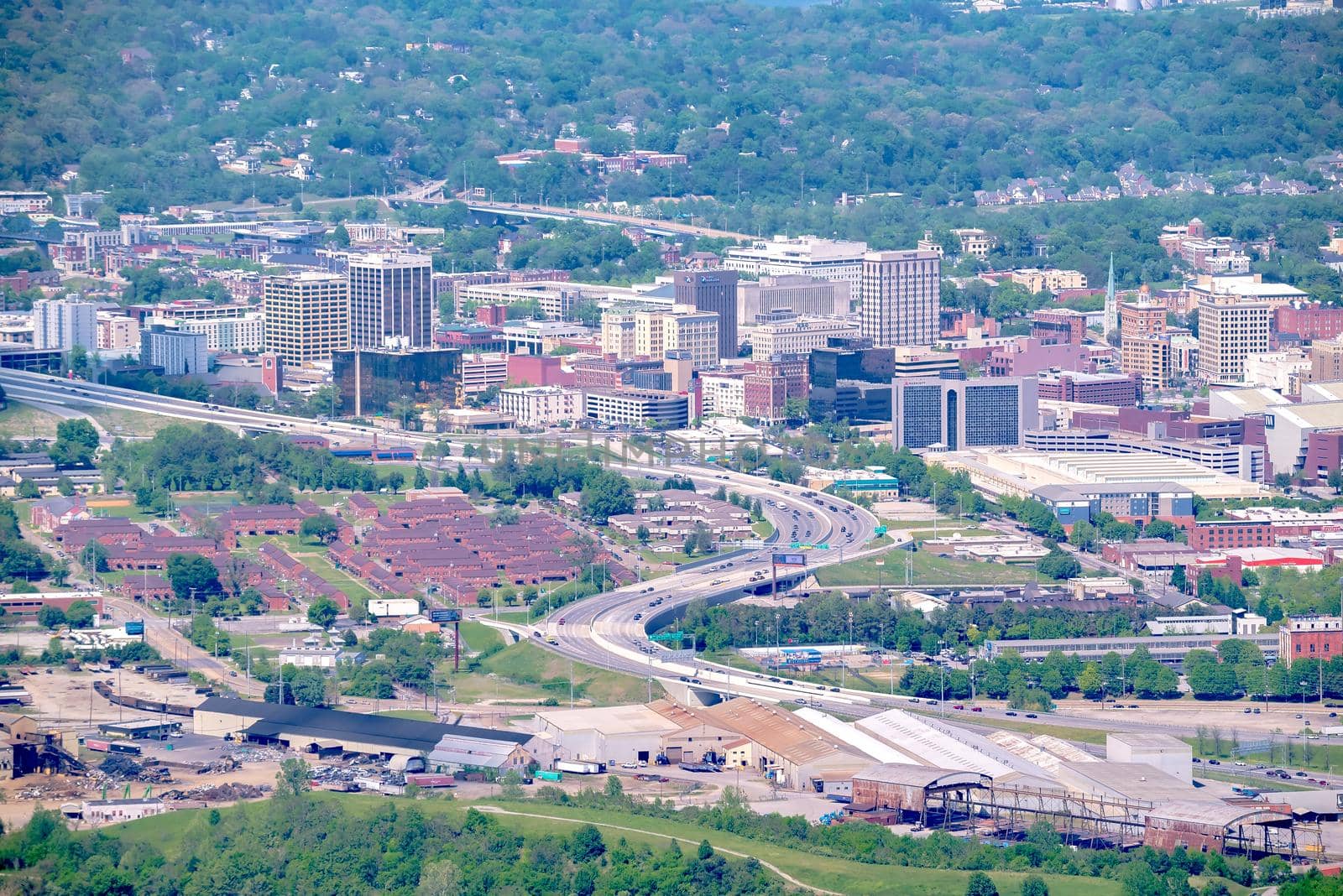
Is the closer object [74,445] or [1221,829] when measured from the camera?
[1221,829]

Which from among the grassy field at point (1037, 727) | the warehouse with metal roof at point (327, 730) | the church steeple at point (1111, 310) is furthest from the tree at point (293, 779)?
the church steeple at point (1111, 310)

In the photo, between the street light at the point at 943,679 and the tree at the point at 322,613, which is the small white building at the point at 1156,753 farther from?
the tree at the point at 322,613

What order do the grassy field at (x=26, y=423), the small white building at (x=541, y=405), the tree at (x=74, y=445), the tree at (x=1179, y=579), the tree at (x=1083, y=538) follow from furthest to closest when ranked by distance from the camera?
the small white building at (x=541, y=405) → the grassy field at (x=26, y=423) → the tree at (x=74, y=445) → the tree at (x=1083, y=538) → the tree at (x=1179, y=579)

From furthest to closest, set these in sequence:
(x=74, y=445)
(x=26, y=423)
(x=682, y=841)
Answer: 1. (x=26, y=423)
2. (x=74, y=445)
3. (x=682, y=841)

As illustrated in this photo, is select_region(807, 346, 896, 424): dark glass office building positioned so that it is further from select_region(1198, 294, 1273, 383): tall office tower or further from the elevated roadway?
the elevated roadway

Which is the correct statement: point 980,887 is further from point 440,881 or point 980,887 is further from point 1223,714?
Result: point 1223,714

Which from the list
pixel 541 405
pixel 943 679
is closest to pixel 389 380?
pixel 541 405
